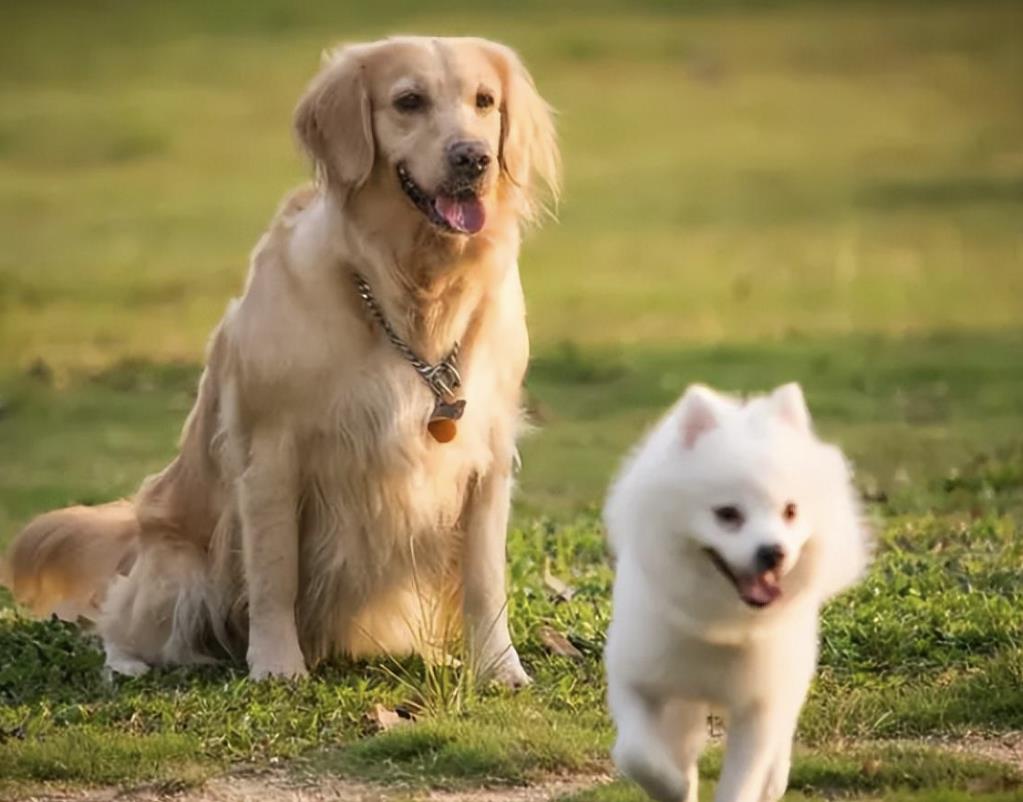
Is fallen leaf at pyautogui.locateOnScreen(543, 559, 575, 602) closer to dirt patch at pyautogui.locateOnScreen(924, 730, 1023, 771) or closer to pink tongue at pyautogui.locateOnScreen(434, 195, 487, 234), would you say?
pink tongue at pyautogui.locateOnScreen(434, 195, 487, 234)

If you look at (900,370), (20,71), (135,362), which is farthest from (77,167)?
(900,370)

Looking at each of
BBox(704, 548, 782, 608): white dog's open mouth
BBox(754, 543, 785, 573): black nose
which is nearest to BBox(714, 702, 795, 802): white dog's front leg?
BBox(704, 548, 782, 608): white dog's open mouth

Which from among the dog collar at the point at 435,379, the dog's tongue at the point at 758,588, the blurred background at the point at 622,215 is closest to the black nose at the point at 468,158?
the dog collar at the point at 435,379

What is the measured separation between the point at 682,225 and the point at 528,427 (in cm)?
1813

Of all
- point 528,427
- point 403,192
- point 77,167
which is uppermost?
point 403,192

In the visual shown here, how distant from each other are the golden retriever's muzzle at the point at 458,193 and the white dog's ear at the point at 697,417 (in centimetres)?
194

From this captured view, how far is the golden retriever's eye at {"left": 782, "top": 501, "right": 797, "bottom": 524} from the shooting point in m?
5.52

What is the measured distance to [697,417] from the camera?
222 inches

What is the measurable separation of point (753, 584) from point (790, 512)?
20 cm

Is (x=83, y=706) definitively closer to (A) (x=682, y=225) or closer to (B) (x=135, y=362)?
(B) (x=135, y=362)

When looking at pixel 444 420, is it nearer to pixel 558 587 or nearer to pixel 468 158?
pixel 468 158

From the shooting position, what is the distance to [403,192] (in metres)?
7.59

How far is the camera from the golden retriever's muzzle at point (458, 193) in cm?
738

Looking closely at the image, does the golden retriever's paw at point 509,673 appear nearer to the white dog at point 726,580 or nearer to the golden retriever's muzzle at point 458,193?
the golden retriever's muzzle at point 458,193
